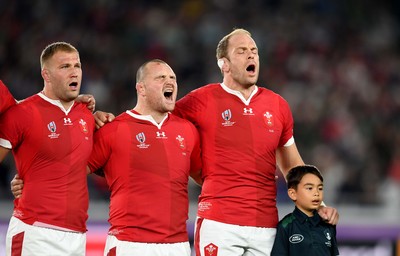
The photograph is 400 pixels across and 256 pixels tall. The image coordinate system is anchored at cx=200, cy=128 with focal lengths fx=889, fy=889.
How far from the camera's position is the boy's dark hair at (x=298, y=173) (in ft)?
19.9

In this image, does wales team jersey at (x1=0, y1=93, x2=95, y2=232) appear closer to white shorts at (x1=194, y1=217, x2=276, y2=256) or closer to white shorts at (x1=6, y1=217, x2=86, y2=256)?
white shorts at (x1=6, y1=217, x2=86, y2=256)

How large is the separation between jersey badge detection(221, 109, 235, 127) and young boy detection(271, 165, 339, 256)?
56cm

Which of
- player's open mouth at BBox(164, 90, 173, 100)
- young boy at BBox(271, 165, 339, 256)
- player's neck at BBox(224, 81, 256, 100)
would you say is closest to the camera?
young boy at BBox(271, 165, 339, 256)

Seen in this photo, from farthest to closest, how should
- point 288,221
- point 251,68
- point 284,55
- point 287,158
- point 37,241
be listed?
point 284,55
point 287,158
point 251,68
point 288,221
point 37,241

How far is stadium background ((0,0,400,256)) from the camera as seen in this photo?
41.2 ft

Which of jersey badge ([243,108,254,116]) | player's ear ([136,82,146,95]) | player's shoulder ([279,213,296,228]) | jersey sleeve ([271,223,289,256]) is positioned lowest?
jersey sleeve ([271,223,289,256])

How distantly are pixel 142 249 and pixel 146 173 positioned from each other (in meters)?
0.50

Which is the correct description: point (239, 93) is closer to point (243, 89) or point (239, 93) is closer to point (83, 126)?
point (243, 89)

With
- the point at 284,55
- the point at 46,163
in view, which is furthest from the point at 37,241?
the point at 284,55

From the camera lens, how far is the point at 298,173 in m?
6.09

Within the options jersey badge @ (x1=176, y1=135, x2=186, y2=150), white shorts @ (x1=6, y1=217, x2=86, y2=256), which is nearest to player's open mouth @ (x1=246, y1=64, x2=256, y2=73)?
jersey badge @ (x1=176, y1=135, x2=186, y2=150)

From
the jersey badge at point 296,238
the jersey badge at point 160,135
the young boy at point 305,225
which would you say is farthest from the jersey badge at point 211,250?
the jersey badge at point 160,135

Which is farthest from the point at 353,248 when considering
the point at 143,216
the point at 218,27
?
the point at 218,27

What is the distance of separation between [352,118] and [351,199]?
2.70 m
